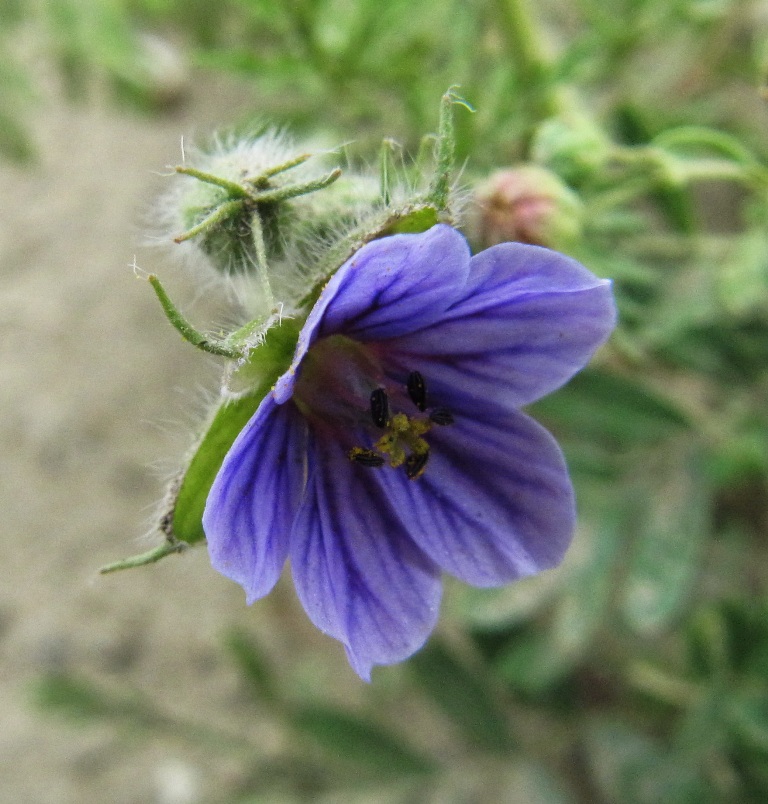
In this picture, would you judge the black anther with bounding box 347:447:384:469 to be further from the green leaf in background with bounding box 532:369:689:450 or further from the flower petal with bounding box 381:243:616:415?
the green leaf in background with bounding box 532:369:689:450

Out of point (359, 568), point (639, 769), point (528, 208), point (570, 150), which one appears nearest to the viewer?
point (359, 568)

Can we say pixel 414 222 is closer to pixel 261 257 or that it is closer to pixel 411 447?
pixel 261 257

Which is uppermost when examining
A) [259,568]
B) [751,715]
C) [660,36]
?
[660,36]

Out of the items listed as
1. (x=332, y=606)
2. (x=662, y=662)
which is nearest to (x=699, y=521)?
Result: (x=662, y=662)

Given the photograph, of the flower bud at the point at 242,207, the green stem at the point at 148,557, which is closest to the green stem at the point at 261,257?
the flower bud at the point at 242,207

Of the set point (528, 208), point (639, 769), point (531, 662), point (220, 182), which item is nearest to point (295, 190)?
point (220, 182)

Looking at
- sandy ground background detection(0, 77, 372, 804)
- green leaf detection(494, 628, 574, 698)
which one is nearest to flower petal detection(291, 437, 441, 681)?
green leaf detection(494, 628, 574, 698)

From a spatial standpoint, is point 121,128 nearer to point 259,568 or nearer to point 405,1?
point 405,1
